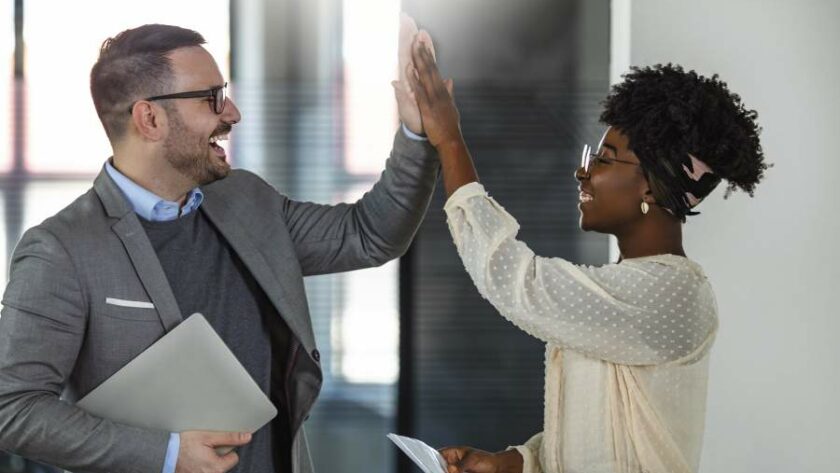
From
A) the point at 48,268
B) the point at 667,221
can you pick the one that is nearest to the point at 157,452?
the point at 48,268

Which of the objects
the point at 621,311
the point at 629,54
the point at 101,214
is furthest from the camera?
the point at 629,54

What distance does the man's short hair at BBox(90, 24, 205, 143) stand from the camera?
2182 millimetres

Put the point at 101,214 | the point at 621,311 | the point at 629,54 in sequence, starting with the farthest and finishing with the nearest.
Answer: the point at 629,54, the point at 101,214, the point at 621,311

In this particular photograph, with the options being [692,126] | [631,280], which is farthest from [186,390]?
[692,126]

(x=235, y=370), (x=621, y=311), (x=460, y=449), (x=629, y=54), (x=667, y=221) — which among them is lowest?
(x=460, y=449)

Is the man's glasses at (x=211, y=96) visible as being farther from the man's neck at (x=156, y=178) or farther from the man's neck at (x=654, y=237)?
the man's neck at (x=654, y=237)

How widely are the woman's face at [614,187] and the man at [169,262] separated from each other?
333 millimetres

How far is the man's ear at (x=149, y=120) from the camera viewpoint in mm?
2170

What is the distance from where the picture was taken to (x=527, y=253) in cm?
190

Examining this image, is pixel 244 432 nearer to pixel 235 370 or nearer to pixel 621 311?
pixel 235 370

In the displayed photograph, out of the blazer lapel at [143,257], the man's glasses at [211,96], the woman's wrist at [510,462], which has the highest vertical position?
the man's glasses at [211,96]

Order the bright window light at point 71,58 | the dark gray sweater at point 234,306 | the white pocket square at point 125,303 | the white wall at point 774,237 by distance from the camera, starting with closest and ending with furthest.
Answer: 1. the white pocket square at point 125,303
2. the dark gray sweater at point 234,306
3. the white wall at point 774,237
4. the bright window light at point 71,58

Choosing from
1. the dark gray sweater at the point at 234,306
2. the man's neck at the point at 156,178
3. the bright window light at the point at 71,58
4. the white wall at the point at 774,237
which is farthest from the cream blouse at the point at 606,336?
the bright window light at the point at 71,58

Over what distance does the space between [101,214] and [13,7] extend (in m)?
1.70
